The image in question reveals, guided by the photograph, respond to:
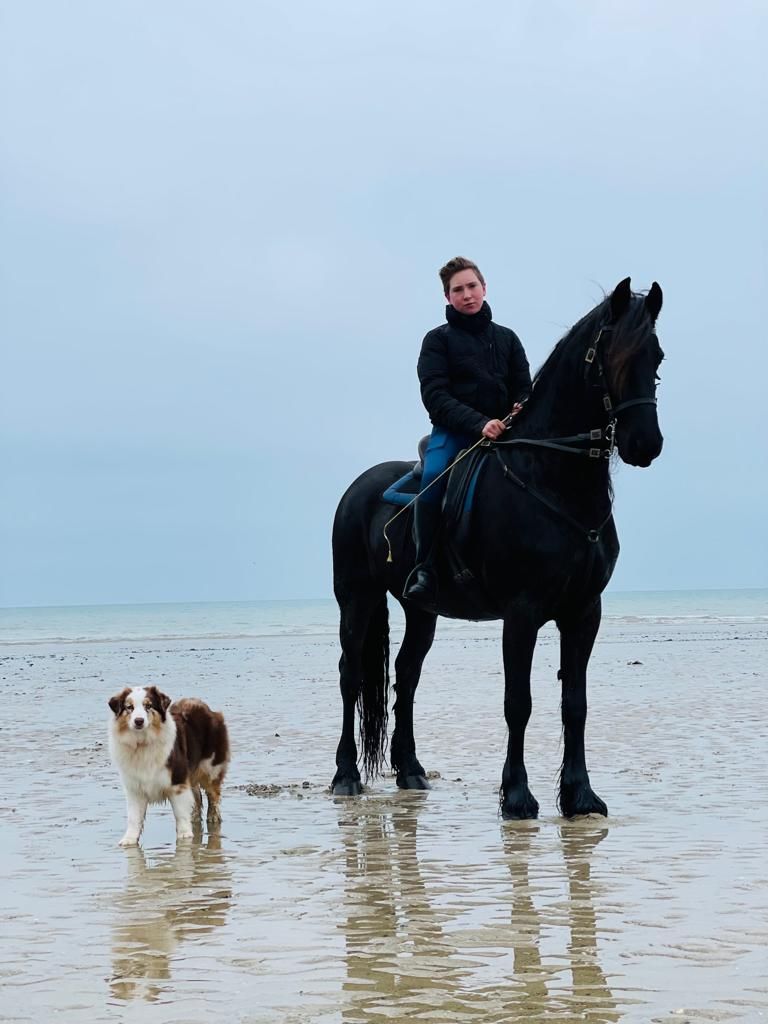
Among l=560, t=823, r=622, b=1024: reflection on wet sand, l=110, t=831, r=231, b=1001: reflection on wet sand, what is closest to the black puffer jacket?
l=560, t=823, r=622, b=1024: reflection on wet sand

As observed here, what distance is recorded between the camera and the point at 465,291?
8875mm

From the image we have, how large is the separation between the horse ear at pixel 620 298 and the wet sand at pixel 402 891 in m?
2.86

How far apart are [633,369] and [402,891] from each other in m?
3.15

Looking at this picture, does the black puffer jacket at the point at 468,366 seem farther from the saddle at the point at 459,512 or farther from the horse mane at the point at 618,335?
the horse mane at the point at 618,335

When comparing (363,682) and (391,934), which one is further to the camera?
(363,682)

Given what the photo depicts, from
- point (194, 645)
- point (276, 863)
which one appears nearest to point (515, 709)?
point (276, 863)

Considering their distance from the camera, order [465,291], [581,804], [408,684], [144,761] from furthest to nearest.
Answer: [408,684] → [465,291] → [581,804] → [144,761]

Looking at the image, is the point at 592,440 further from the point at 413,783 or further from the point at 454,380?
the point at 413,783

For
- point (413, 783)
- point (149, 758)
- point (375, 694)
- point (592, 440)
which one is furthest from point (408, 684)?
point (592, 440)

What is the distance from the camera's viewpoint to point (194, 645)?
39938 millimetres

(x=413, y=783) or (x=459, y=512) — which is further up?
(x=459, y=512)

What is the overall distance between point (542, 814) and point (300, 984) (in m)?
4.07

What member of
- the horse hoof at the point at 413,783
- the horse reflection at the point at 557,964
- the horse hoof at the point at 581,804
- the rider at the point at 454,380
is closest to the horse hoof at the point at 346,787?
the horse hoof at the point at 413,783

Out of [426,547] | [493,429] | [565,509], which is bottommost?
[426,547]
